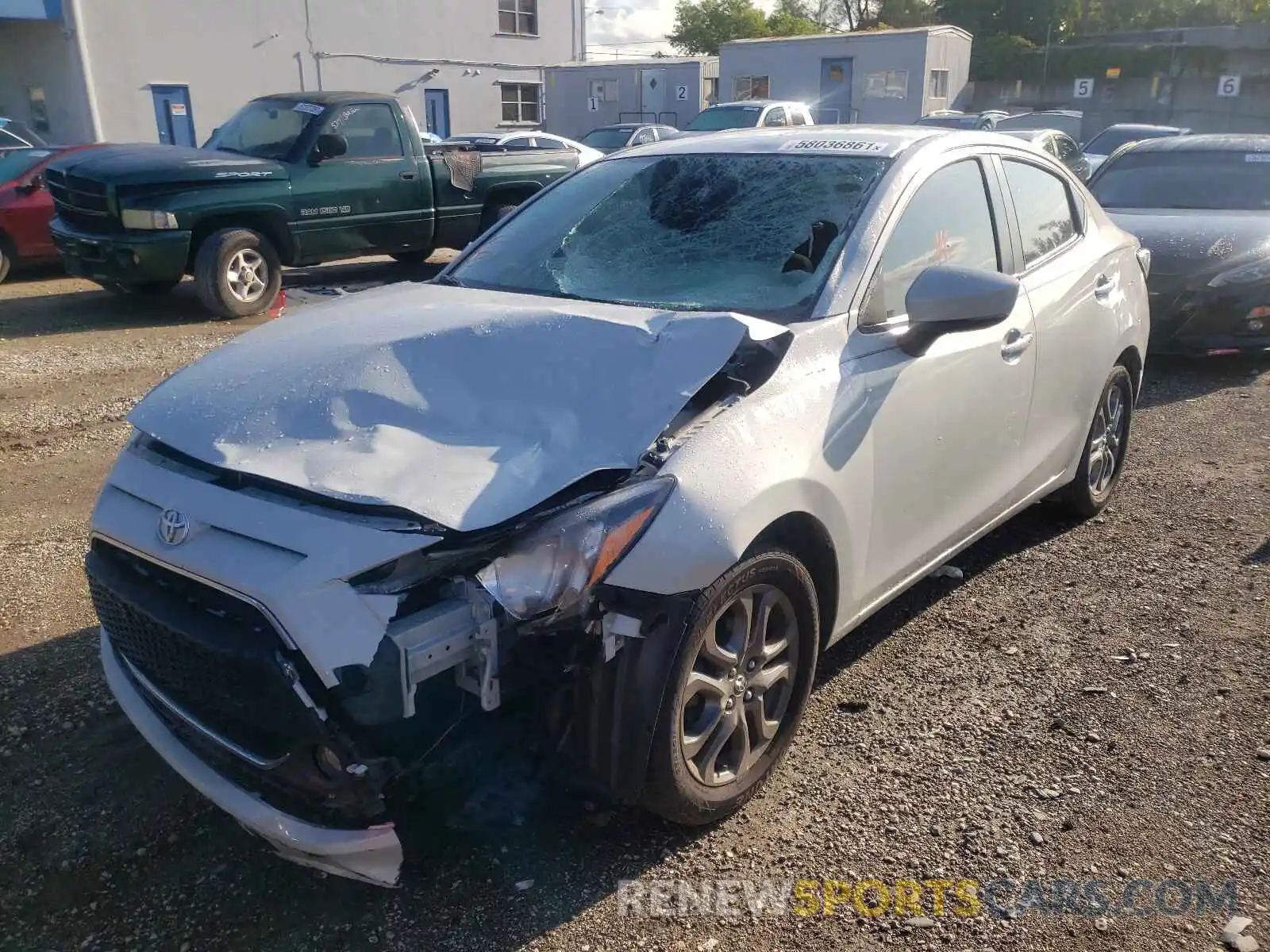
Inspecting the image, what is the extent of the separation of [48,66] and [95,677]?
71.3 ft

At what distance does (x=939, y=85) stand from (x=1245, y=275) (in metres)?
25.4

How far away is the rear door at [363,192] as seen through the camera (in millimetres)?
10031

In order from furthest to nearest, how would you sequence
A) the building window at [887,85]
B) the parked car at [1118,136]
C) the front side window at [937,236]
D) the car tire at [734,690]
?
the building window at [887,85]
the parked car at [1118,136]
the front side window at [937,236]
the car tire at [734,690]

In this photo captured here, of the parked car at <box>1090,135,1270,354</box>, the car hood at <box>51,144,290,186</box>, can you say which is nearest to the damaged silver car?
the parked car at <box>1090,135,1270,354</box>

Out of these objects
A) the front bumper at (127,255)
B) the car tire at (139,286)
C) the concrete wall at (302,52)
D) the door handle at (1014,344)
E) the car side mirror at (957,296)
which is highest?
the concrete wall at (302,52)

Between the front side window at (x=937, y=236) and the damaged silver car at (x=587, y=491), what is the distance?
0.01 meters

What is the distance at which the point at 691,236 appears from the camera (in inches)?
143

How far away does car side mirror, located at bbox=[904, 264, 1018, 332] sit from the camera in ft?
10.3

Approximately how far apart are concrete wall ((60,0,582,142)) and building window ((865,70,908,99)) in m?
8.71

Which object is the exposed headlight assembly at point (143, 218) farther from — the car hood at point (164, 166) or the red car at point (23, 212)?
the red car at point (23, 212)

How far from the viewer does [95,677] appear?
357 cm

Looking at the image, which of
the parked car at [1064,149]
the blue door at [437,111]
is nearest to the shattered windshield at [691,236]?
the parked car at [1064,149]

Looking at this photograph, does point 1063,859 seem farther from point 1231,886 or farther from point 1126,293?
point 1126,293

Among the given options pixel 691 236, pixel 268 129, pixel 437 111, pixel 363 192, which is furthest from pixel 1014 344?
pixel 437 111
